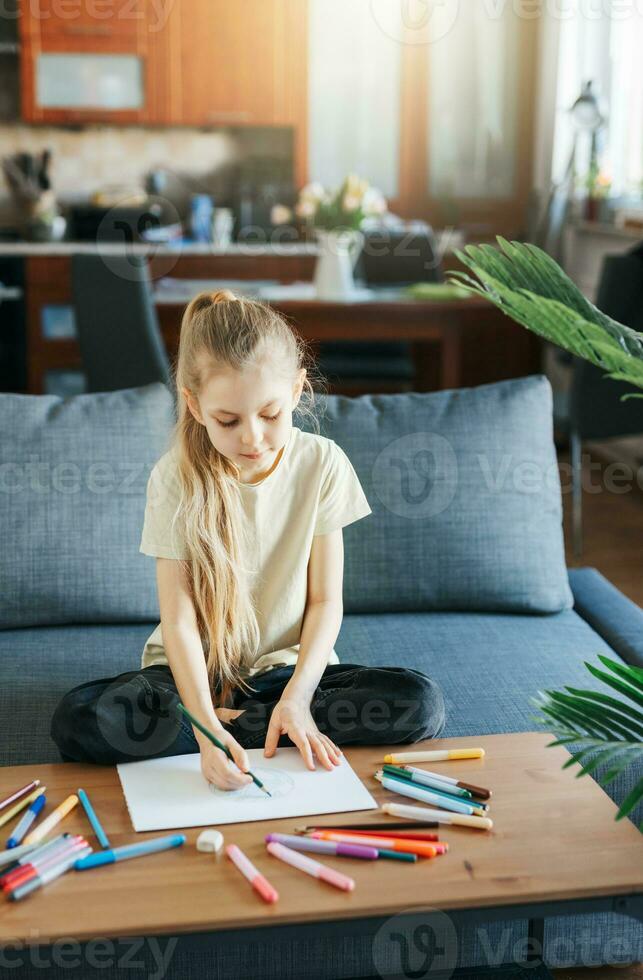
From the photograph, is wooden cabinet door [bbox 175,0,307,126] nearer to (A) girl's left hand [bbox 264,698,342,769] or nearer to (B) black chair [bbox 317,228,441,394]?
(B) black chair [bbox 317,228,441,394]

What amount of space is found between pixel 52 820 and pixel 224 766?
0.18 meters

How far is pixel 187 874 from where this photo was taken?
3.28 ft

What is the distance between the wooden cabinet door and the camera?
5191 mm

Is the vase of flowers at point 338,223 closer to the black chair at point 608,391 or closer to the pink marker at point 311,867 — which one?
the black chair at point 608,391

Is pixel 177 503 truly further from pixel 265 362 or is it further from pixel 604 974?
pixel 604 974

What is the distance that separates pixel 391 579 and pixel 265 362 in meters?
0.64

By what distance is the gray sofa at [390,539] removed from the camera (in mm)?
1794

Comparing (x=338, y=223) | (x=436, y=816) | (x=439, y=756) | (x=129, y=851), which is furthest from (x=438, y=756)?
(x=338, y=223)

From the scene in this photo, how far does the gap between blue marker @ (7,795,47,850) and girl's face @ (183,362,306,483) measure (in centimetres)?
47

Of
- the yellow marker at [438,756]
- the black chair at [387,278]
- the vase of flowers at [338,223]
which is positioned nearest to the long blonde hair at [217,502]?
the yellow marker at [438,756]

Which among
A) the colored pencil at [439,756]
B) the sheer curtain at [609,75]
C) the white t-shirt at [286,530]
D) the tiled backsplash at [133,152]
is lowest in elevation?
the colored pencil at [439,756]

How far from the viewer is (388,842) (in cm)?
104

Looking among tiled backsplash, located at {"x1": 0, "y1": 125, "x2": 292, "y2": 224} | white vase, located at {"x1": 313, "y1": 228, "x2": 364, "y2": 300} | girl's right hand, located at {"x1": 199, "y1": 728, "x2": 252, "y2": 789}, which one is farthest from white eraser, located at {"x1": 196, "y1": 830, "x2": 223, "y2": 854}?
tiled backsplash, located at {"x1": 0, "y1": 125, "x2": 292, "y2": 224}

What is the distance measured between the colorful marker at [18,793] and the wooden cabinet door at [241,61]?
4.57 m
